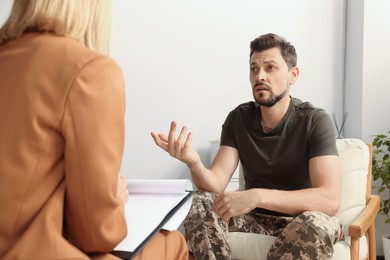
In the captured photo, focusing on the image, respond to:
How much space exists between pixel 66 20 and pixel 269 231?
1.41 metres

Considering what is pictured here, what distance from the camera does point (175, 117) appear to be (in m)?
3.47

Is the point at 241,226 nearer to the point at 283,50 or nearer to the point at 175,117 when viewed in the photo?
the point at 283,50

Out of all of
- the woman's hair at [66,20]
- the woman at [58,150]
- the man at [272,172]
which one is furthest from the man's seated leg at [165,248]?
the man at [272,172]

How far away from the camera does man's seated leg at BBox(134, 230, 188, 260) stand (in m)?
1.04

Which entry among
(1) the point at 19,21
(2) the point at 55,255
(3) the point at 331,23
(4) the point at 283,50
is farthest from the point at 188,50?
(2) the point at 55,255

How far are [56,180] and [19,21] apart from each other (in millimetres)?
341

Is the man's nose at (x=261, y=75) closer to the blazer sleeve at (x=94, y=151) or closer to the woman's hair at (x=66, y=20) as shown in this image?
the woman's hair at (x=66, y=20)

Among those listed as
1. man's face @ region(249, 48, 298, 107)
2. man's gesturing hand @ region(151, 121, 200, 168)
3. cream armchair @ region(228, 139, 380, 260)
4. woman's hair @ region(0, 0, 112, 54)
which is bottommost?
cream armchair @ region(228, 139, 380, 260)

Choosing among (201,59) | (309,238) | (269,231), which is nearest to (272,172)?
(269,231)

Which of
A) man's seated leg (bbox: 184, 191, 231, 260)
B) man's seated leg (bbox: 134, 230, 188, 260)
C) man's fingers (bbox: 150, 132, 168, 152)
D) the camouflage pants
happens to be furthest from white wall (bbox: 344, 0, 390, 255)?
man's seated leg (bbox: 134, 230, 188, 260)

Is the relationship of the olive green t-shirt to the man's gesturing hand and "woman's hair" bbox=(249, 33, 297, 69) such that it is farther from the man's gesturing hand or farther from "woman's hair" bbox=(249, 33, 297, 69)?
the man's gesturing hand

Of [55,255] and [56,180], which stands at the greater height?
[56,180]

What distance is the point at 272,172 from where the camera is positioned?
2135 mm

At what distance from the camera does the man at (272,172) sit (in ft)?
5.74
